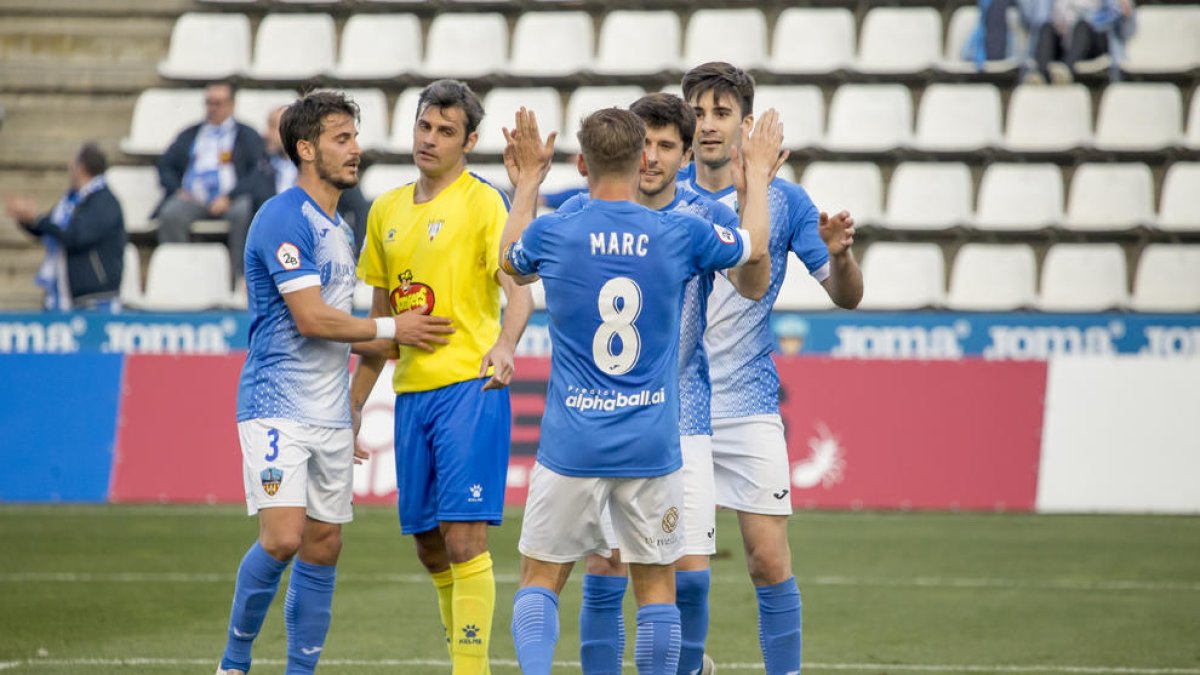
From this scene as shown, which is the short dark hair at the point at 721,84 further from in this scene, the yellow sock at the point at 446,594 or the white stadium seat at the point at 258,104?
the white stadium seat at the point at 258,104

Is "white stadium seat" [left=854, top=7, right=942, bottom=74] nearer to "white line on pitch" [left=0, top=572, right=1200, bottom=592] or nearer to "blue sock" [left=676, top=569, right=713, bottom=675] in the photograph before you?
"white line on pitch" [left=0, top=572, right=1200, bottom=592]

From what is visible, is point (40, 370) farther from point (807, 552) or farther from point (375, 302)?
point (375, 302)

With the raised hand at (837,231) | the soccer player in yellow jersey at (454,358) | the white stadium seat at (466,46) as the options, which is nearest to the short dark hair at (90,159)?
the white stadium seat at (466,46)

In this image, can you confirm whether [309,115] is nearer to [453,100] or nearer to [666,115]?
[453,100]

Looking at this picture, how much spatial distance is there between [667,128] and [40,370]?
29.1ft

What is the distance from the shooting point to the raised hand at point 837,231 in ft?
19.9

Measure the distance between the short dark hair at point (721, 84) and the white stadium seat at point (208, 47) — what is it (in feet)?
40.3

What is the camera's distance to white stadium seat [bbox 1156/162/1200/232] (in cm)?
1561

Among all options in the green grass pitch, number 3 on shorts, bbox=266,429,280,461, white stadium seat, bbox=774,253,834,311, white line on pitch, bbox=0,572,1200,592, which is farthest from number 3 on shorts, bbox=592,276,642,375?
white stadium seat, bbox=774,253,834,311

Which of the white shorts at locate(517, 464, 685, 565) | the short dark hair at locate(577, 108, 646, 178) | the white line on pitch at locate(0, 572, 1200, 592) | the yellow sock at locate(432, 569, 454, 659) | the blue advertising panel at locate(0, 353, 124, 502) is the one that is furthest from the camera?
the blue advertising panel at locate(0, 353, 124, 502)

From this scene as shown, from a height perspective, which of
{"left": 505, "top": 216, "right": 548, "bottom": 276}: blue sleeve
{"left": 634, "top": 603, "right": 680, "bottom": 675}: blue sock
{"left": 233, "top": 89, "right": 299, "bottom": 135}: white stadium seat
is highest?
{"left": 233, "top": 89, "right": 299, "bottom": 135}: white stadium seat

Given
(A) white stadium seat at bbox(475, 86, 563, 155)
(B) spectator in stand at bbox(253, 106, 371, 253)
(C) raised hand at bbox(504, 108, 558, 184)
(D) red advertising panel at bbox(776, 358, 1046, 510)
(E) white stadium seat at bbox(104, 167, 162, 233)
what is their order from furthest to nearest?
(E) white stadium seat at bbox(104, 167, 162, 233), (A) white stadium seat at bbox(475, 86, 563, 155), (B) spectator in stand at bbox(253, 106, 371, 253), (D) red advertising panel at bbox(776, 358, 1046, 510), (C) raised hand at bbox(504, 108, 558, 184)

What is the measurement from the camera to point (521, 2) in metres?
18.4

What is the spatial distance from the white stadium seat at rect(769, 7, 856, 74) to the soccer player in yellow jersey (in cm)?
1098
